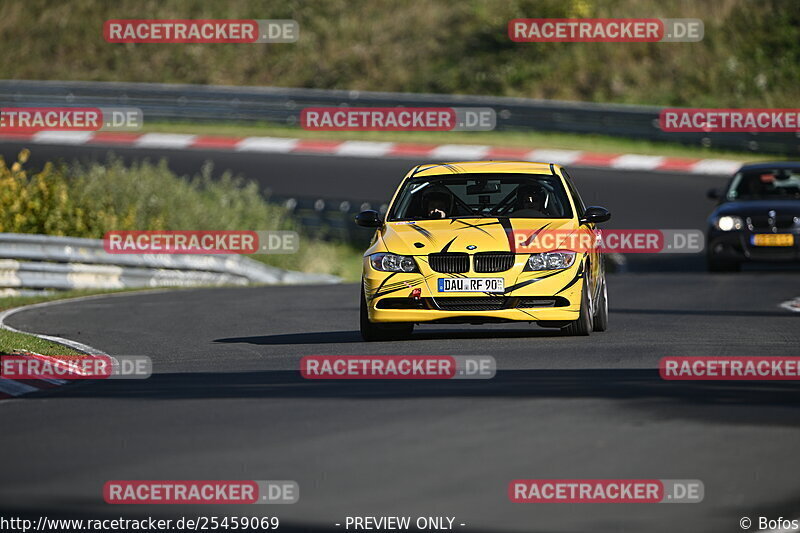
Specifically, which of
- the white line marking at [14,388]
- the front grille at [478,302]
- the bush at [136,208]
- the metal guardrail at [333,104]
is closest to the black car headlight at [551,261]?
the front grille at [478,302]

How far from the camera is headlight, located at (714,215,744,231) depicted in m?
22.0

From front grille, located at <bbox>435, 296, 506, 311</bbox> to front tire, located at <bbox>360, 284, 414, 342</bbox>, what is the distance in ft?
1.46

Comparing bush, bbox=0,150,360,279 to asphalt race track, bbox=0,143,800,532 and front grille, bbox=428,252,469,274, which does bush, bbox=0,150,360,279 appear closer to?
asphalt race track, bbox=0,143,800,532

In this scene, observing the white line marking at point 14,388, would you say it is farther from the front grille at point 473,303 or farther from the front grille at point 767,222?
the front grille at point 767,222

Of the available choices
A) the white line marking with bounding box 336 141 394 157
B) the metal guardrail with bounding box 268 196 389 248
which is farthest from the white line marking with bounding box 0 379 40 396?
the white line marking with bounding box 336 141 394 157

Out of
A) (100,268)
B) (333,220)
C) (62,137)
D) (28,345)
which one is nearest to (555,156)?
(333,220)

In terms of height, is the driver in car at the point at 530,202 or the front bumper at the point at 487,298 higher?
the driver in car at the point at 530,202

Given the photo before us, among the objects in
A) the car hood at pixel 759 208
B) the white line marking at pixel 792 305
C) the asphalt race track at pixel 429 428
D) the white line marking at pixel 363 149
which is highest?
the white line marking at pixel 363 149

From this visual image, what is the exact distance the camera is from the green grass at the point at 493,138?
35.5 m

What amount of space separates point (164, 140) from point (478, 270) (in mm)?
26146

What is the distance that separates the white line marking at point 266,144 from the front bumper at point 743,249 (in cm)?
1599


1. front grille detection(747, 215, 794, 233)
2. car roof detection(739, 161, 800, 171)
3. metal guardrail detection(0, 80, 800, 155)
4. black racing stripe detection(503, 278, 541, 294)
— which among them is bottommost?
black racing stripe detection(503, 278, 541, 294)

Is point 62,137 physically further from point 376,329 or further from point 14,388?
point 14,388

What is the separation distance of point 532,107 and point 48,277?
1825cm
